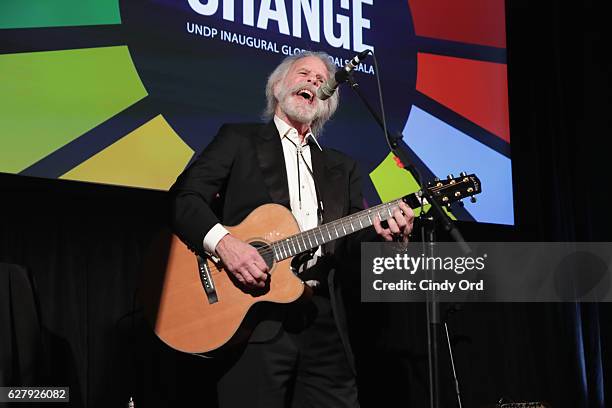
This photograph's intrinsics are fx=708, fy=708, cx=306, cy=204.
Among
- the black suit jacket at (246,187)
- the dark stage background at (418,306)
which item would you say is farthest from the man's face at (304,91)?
the dark stage background at (418,306)

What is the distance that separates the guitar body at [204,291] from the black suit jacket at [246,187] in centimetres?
9

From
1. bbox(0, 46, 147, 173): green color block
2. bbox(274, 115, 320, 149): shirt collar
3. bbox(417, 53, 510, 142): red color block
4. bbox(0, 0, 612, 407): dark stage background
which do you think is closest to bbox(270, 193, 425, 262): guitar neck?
bbox(274, 115, 320, 149): shirt collar

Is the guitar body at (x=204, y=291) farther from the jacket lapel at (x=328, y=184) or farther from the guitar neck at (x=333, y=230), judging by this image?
the jacket lapel at (x=328, y=184)

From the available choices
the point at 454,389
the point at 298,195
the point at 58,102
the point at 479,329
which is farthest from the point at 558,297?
the point at 58,102

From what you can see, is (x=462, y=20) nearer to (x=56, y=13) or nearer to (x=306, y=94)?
(x=306, y=94)

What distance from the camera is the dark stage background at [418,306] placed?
3.19 meters

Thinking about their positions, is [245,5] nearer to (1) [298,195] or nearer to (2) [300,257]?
(1) [298,195]

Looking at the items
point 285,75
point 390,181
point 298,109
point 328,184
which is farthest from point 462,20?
point 328,184

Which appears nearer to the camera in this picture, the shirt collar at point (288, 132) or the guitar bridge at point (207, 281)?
the guitar bridge at point (207, 281)

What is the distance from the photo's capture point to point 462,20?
14.7ft

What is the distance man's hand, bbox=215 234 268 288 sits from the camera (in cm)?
262

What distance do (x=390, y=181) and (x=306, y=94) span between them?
1.04 m

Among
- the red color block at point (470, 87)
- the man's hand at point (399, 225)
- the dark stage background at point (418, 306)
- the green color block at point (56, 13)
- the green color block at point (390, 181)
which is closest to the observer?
the man's hand at point (399, 225)

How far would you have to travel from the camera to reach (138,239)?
3.47 metres
